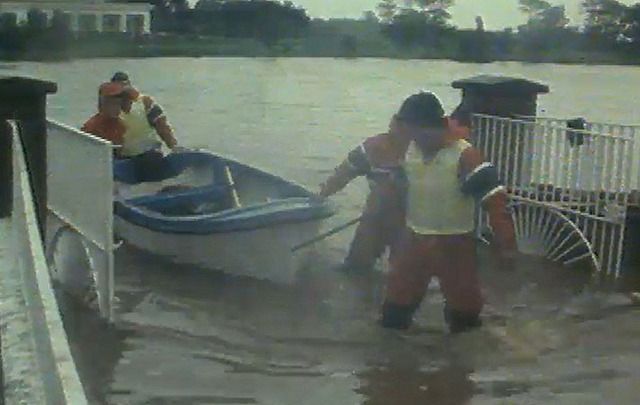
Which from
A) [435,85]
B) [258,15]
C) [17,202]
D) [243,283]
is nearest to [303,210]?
[243,283]

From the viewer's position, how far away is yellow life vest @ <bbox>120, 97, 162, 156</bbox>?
11820 mm

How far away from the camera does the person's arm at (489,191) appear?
6.96m

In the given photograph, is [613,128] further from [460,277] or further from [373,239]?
[460,277]

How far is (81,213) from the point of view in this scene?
7.54 metres

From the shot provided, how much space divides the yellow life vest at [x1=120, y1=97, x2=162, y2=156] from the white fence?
3366mm

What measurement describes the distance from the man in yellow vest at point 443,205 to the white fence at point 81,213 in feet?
5.99

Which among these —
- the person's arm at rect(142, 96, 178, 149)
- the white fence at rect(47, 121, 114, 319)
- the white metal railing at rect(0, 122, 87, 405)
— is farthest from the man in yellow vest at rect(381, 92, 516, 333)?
the person's arm at rect(142, 96, 178, 149)

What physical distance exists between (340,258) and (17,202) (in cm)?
611

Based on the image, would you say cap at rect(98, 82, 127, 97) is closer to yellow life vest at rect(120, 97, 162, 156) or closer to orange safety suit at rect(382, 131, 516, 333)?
yellow life vest at rect(120, 97, 162, 156)

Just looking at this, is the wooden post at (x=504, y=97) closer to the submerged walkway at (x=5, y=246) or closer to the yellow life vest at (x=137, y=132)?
the yellow life vest at (x=137, y=132)

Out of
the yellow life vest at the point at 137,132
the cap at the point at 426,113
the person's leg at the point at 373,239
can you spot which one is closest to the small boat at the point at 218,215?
the yellow life vest at the point at 137,132

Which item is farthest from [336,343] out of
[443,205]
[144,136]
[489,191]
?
[144,136]

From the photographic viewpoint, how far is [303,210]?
917cm

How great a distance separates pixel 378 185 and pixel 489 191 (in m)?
2.24
